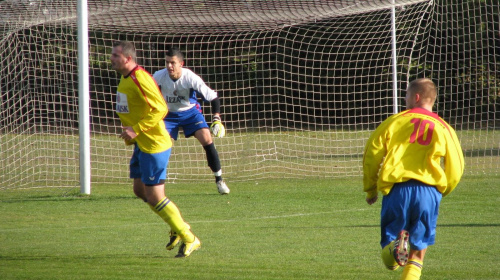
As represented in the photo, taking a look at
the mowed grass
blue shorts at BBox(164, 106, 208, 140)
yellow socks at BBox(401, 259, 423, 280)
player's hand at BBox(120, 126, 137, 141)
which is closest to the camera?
yellow socks at BBox(401, 259, 423, 280)

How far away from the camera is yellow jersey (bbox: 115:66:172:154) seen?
603 cm

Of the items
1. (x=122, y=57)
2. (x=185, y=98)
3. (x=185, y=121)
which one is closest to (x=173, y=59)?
(x=185, y=98)

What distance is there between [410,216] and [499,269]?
145 centimetres

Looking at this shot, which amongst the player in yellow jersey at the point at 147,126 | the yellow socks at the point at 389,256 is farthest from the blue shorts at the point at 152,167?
the yellow socks at the point at 389,256

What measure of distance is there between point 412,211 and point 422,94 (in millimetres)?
822

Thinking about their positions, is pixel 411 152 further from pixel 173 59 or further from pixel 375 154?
pixel 173 59

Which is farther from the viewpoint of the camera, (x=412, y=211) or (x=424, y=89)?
(x=424, y=89)

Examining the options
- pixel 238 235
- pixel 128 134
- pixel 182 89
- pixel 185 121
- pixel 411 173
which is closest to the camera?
pixel 411 173

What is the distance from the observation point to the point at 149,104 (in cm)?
604

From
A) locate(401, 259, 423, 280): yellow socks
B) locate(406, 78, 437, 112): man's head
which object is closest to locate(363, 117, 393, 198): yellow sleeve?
locate(406, 78, 437, 112): man's head

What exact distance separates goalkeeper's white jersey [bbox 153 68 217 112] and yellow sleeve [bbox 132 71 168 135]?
3031 millimetres

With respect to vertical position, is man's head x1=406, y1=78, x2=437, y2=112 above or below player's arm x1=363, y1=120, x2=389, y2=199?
above

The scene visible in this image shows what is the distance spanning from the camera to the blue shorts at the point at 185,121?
9430 millimetres

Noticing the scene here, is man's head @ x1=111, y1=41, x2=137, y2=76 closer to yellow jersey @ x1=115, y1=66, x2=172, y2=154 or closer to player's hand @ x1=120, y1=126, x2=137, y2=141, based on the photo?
yellow jersey @ x1=115, y1=66, x2=172, y2=154
